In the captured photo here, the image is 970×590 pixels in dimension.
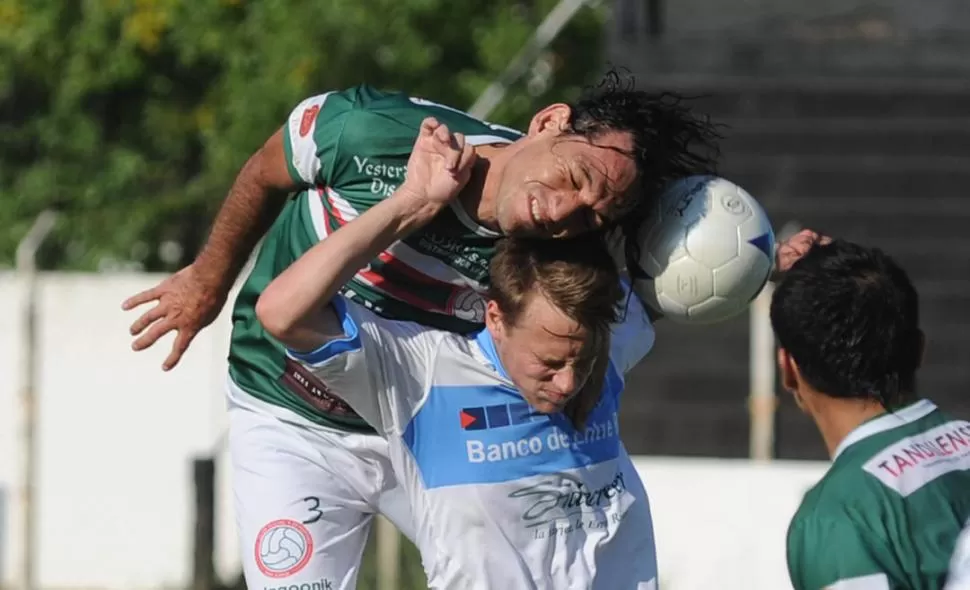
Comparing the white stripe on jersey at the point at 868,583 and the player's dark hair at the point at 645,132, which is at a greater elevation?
the player's dark hair at the point at 645,132

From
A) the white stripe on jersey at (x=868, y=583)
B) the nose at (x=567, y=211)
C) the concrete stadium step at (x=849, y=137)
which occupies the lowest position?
the white stripe on jersey at (x=868, y=583)

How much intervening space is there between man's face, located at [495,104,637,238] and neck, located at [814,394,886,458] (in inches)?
24.9

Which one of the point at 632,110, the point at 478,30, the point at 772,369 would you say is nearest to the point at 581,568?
the point at 632,110

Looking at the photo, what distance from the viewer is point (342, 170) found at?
4137 mm

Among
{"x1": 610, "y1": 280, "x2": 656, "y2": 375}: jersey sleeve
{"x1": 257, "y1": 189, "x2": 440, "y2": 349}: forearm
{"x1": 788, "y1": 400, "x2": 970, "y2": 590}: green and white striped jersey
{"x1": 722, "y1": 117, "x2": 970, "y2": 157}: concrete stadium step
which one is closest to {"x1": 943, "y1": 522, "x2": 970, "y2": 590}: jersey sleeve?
{"x1": 788, "y1": 400, "x2": 970, "y2": 590}: green and white striped jersey

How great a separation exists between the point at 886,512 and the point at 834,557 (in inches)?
5.7

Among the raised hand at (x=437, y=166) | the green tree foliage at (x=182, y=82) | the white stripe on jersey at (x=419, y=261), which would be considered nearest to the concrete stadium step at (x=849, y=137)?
the green tree foliage at (x=182, y=82)

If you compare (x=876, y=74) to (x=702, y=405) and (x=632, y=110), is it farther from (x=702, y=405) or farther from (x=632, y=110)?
(x=632, y=110)

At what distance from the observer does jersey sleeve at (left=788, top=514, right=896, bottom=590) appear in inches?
130

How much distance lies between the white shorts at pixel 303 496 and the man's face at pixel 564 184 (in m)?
0.87

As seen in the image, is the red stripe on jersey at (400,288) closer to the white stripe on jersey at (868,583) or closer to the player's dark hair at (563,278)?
the player's dark hair at (563,278)

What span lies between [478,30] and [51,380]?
3.23 meters

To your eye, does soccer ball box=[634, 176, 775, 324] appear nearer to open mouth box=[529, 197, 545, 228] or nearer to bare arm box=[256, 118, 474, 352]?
open mouth box=[529, 197, 545, 228]

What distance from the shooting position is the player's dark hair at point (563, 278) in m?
3.91
